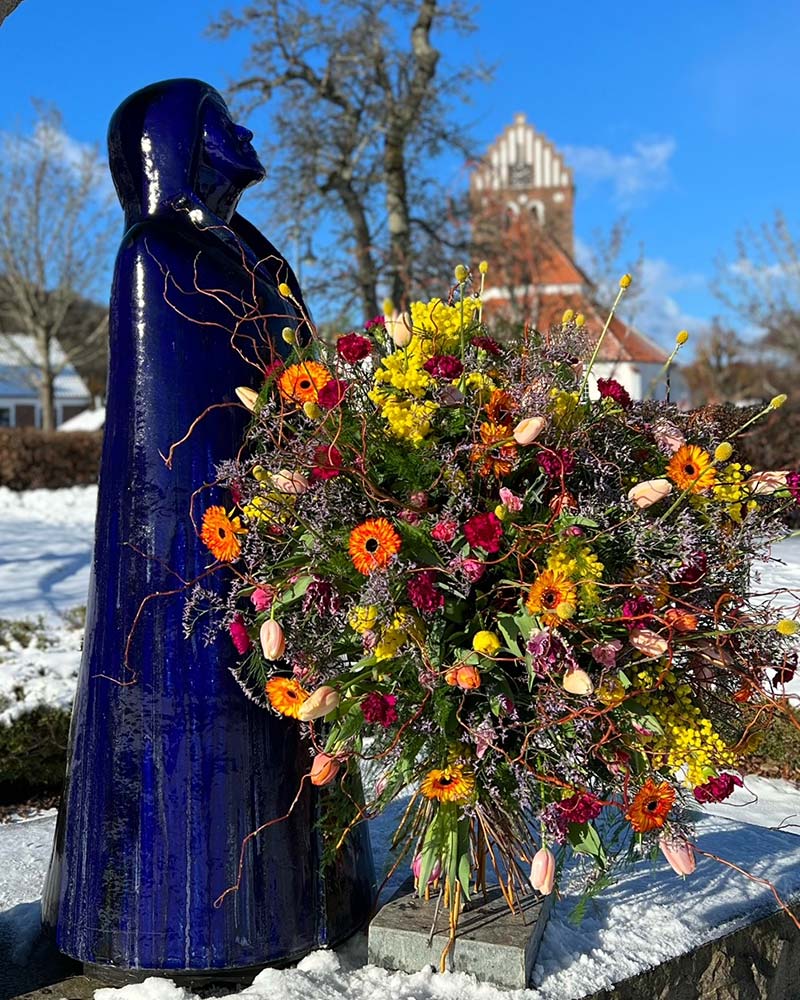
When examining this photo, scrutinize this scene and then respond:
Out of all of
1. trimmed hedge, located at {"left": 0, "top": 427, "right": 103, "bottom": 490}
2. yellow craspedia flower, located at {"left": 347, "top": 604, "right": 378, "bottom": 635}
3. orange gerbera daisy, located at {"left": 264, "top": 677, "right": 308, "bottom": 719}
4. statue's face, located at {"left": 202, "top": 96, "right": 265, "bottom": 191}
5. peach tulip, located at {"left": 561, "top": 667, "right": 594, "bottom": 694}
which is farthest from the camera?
trimmed hedge, located at {"left": 0, "top": 427, "right": 103, "bottom": 490}

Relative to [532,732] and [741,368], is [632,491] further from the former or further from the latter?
[741,368]

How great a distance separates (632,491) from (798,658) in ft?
1.73

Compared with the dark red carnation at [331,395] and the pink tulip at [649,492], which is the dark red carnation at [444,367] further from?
the pink tulip at [649,492]

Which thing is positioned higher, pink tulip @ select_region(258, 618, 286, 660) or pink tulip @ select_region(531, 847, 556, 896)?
pink tulip @ select_region(258, 618, 286, 660)

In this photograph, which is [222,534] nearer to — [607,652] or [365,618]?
[365,618]

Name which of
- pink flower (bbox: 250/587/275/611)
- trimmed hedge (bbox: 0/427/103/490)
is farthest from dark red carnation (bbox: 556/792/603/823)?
trimmed hedge (bbox: 0/427/103/490)

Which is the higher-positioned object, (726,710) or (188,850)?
(726,710)

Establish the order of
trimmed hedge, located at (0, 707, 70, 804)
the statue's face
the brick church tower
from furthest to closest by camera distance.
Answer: the brick church tower → trimmed hedge, located at (0, 707, 70, 804) → the statue's face

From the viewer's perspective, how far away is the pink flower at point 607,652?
179cm

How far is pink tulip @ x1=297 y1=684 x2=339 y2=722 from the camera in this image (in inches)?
72.4

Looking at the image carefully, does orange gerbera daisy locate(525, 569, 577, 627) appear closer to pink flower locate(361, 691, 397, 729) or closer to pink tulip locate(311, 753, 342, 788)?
pink flower locate(361, 691, 397, 729)

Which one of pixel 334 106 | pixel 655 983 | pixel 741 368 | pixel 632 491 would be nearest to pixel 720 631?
pixel 632 491

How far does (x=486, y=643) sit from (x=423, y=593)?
139mm

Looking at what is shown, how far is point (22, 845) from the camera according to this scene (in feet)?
9.86
